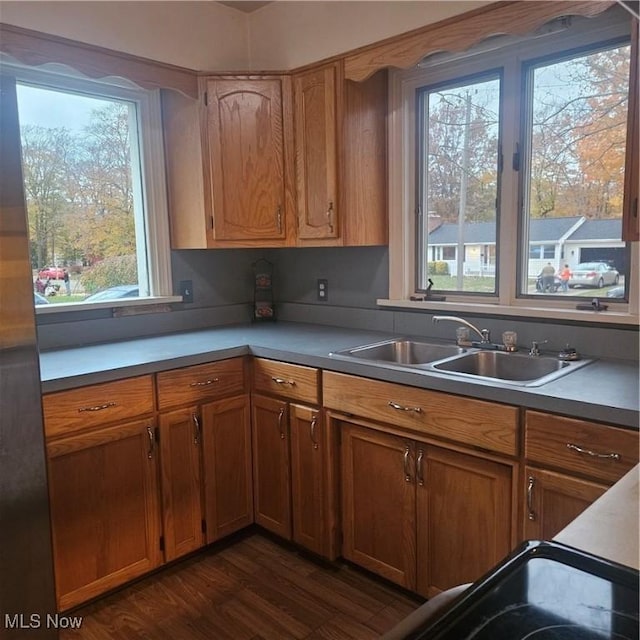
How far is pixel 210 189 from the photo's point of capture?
267 centimetres

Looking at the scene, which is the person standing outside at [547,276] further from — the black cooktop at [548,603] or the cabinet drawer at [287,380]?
the black cooktop at [548,603]

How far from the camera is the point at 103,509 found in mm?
2025

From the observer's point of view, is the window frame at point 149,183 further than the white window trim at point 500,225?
Yes

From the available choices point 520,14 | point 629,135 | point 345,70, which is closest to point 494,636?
point 629,135

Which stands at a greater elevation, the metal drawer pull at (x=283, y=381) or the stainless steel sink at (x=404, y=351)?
the stainless steel sink at (x=404, y=351)

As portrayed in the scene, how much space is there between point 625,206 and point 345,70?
1.37m

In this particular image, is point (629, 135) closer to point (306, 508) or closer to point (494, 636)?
point (494, 636)

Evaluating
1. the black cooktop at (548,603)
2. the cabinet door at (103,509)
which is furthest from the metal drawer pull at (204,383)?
the black cooktop at (548,603)

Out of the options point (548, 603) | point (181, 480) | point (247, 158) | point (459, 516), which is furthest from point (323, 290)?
point (548, 603)

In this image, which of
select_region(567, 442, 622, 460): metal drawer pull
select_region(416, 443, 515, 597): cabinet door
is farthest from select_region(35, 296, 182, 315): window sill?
select_region(567, 442, 622, 460): metal drawer pull

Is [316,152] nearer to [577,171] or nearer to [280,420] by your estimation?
[577,171]

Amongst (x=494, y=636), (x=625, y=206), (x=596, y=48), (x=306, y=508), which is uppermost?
(x=596, y=48)

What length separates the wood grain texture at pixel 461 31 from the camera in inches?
71.2

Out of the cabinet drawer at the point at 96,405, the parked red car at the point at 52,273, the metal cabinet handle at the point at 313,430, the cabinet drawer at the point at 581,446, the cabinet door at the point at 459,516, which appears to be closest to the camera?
the cabinet drawer at the point at 581,446
